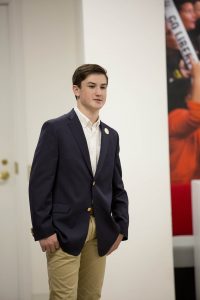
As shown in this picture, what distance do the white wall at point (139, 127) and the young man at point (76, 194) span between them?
726mm

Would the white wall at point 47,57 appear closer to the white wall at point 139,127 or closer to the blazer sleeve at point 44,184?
the white wall at point 139,127

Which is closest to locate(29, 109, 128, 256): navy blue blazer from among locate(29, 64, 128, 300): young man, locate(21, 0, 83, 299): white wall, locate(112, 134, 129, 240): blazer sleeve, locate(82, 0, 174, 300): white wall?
A: locate(29, 64, 128, 300): young man

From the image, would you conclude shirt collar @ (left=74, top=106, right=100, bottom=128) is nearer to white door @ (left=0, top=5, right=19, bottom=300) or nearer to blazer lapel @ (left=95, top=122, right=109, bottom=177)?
blazer lapel @ (left=95, top=122, right=109, bottom=177)

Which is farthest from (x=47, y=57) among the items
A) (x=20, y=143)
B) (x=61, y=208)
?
(x=61, y=208)

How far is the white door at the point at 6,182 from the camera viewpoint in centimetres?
285

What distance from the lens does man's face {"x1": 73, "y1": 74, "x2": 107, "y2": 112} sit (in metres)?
1.65

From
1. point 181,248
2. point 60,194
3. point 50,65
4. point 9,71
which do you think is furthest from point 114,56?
point 181,248

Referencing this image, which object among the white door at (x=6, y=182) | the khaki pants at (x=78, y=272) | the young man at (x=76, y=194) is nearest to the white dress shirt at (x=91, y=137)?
the young man at (x=76, y=194)

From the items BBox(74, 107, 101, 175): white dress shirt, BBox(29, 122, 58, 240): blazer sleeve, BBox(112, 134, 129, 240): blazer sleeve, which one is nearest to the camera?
BBox(29, 122, 58, 240): blazer sleeve

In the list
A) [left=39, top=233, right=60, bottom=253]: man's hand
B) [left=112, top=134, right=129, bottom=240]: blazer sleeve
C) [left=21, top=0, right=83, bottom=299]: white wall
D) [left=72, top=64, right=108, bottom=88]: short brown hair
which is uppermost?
[left=21, top=0, right=83, bottom=299]: white wall

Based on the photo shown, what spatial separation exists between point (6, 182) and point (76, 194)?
1.39 m

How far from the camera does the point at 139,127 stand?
245 centimetres

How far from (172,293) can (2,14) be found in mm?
2146

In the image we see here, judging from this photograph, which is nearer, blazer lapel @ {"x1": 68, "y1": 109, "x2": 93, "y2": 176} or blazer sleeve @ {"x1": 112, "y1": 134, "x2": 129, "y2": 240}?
blazer lapel @ {"x1": 68, "y1": 109, "x2": 93, "y2": 176}
